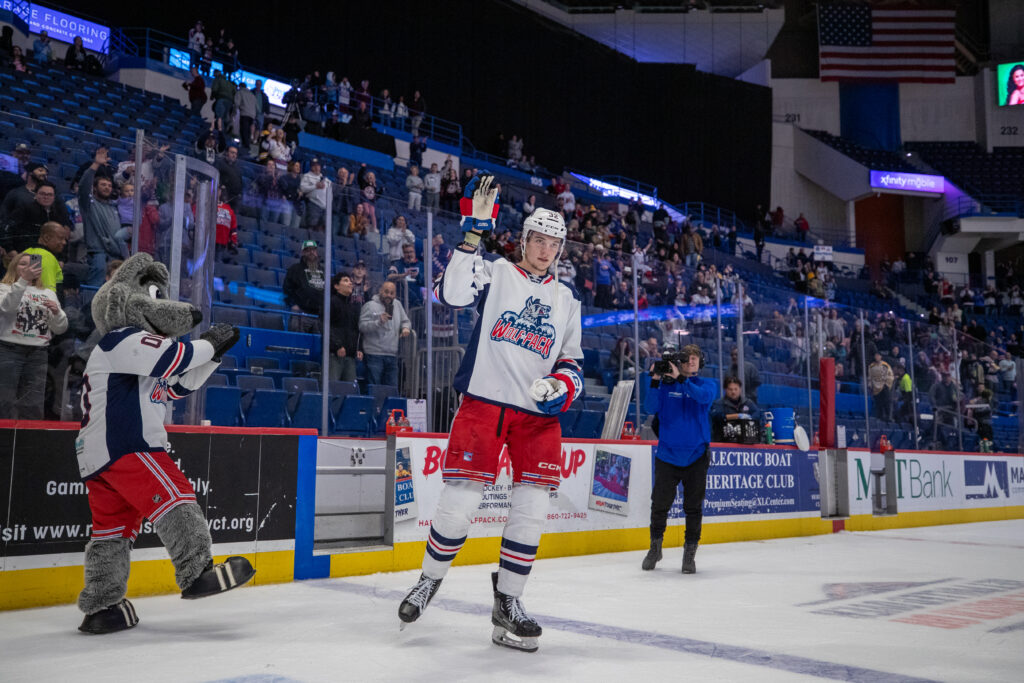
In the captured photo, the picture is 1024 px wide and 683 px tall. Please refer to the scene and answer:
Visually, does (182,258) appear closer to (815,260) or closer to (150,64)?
(150,64)

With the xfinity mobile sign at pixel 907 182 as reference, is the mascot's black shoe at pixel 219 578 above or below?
below

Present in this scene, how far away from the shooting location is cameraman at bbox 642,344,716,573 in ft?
20.6

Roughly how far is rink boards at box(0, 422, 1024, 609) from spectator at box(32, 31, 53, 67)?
11747 millimetres

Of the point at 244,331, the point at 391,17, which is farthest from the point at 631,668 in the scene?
the point at 391,17

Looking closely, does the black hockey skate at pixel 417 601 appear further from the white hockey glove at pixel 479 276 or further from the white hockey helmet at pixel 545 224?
the white hockey helmet at pixel 545 224

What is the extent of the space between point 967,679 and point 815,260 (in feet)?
84.1

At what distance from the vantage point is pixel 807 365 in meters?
10.9

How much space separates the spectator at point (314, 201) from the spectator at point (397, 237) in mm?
583

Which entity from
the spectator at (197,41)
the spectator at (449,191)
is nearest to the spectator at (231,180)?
the spectator at (449,191)

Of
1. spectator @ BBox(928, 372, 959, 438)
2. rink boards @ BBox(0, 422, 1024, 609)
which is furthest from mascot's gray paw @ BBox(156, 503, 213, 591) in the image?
spectator @ BBox(928, 372, 959, 438)

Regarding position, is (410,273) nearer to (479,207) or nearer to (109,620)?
(479,207)

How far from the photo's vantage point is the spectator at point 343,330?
274 inches

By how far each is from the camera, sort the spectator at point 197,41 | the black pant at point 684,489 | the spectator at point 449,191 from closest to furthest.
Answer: the black pant at point 684,489, the spectator at point 449,191, the spectator at point 197,41

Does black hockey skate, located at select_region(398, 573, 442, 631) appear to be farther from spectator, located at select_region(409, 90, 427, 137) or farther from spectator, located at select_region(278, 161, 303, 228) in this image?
spectator, located at select_region(409, 90, 427, 137)
